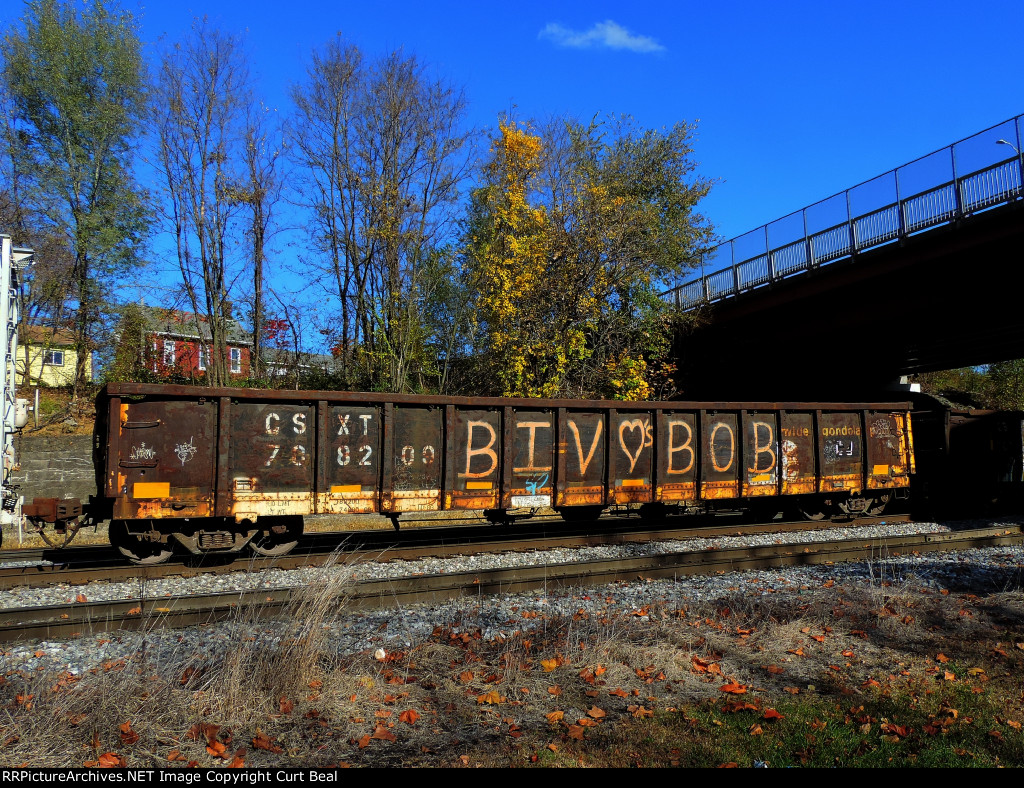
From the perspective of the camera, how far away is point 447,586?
25.1 feet

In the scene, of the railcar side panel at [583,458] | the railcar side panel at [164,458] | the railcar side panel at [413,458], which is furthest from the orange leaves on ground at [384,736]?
the railcar side panel at [583,458]

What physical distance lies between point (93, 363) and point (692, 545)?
21815 mm

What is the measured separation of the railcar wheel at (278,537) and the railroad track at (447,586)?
264cm

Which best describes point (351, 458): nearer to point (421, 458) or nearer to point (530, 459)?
point (421, 458)

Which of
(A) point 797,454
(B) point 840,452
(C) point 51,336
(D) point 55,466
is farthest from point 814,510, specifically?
(C) point 51,336

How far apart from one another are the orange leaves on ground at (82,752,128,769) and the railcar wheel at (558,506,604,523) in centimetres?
989

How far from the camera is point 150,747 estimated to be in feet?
12.2

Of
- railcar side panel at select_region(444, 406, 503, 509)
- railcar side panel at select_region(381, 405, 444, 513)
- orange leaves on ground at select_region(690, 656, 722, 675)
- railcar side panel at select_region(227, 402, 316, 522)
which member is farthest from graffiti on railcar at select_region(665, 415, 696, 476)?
orange leaves on ground at select_region(690, 656, 722, 675)

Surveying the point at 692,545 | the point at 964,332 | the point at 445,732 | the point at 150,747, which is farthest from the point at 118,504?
the point at 964,332

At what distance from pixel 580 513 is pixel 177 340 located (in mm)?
17834

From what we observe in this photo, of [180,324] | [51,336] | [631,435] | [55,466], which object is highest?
[180,324]

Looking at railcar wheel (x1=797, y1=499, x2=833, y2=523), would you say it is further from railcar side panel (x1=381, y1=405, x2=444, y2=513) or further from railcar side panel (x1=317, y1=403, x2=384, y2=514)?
railcar side panel (x1=317, y1=403, x2=384, y2=514)

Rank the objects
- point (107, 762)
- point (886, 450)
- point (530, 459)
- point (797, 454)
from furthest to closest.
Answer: point (886, 450) → point (797, 454) → point (530, 459) → point (107, 762)

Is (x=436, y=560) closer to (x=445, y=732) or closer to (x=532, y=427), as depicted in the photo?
(x=532, y=427)
